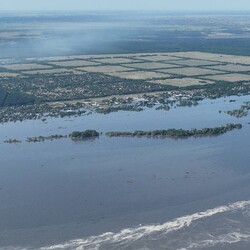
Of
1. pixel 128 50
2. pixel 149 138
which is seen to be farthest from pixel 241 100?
pixel 128 50

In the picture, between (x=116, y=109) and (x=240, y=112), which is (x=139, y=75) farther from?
(x=240, y=112)

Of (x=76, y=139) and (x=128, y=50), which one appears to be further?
(x=128, y=50)

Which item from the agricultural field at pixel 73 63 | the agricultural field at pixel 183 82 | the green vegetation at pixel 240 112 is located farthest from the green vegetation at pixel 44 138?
the agricultural field at pixel 73 63

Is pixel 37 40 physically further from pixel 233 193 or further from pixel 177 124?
pixel 233 193

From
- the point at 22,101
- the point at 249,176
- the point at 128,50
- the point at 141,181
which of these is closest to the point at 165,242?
the point at 141,181

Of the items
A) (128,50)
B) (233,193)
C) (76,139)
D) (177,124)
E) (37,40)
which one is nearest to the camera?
(233,193)

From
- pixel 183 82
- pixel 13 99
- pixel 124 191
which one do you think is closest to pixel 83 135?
pixel 124 191

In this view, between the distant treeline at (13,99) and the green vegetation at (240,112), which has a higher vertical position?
the distant treeline at (13,99)

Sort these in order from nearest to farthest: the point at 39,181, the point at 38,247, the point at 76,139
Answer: the point at 38,247 → the point at 39,181 → the point at 76,139

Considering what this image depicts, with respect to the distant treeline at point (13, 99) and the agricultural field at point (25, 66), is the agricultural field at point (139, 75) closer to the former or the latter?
the agricultural field at point (25, 66)
